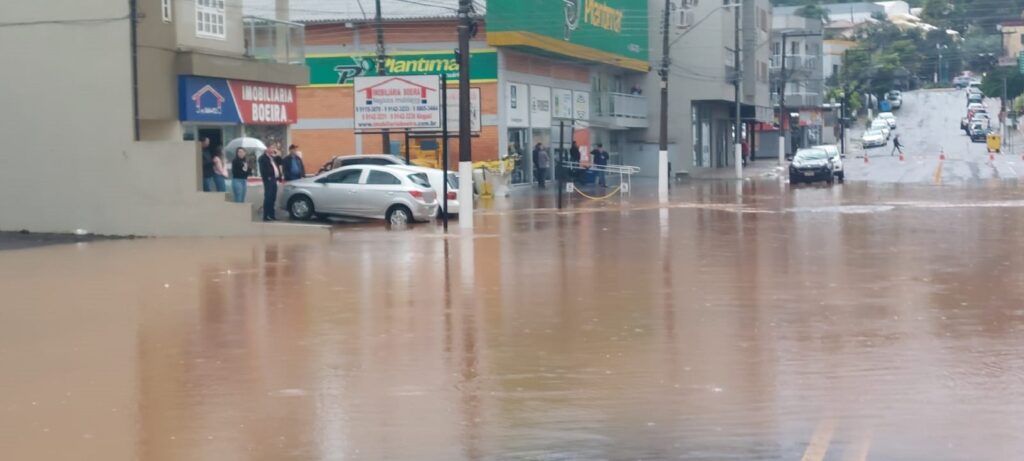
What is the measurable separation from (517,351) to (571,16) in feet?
141

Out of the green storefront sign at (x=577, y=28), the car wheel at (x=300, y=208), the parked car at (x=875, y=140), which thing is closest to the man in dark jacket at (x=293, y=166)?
the car wheel at (x=300, y=208)

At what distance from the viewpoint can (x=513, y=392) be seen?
34.2ft

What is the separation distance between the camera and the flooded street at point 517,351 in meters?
8.88

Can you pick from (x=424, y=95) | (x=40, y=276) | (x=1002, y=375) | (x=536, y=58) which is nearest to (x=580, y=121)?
(x=536, y=58)

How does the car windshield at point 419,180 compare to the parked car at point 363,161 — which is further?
the parked car at point 363,161

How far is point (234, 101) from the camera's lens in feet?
99.8

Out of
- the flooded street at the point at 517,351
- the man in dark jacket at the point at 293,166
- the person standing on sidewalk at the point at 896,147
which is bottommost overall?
the flooded street at the point at 517,351

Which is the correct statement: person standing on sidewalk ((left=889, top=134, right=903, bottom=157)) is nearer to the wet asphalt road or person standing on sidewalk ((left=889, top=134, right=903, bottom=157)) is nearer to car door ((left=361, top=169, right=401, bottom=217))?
the wet asphalt road

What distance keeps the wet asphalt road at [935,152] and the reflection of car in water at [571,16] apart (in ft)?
44.0

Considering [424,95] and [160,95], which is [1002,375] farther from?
[424,95]

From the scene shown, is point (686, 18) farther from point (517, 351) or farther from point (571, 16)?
point (517, 351)

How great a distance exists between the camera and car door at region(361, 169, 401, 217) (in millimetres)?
30438

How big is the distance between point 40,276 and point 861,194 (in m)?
29.4

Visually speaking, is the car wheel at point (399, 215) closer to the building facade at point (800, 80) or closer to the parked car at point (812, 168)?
the parked car at point (812, 168)
